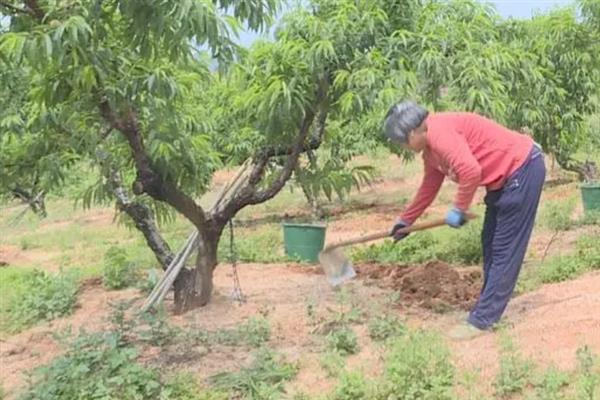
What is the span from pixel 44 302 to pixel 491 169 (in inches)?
144

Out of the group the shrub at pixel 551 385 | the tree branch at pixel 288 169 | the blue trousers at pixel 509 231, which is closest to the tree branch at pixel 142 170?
the tree branch at pixel 288 169

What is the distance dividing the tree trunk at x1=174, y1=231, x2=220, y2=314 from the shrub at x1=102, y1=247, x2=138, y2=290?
4.19 feet

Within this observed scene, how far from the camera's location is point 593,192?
8531 mm

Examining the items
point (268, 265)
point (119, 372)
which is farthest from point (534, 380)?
point (268, 265)

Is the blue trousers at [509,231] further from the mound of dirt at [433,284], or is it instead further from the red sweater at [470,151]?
the mound of dirt at [433,284]

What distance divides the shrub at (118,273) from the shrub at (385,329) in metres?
2.89

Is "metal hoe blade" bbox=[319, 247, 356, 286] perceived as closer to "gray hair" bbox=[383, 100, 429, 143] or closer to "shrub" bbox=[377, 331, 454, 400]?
"gray hair" bbox=[383, 100, 429, 143]

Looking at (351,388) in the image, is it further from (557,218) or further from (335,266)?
(557,218)

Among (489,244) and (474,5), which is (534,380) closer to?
(489,244)

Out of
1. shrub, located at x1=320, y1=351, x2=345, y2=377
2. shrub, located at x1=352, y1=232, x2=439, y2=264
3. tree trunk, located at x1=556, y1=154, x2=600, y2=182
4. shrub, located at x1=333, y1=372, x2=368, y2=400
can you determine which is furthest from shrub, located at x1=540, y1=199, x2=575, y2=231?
shrub, located at x1=333, y1=372, x2=368, y2=400

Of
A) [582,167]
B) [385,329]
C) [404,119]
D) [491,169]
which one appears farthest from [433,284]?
[582,167]

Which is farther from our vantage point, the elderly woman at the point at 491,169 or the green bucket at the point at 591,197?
the green bucket at the point at 591,197

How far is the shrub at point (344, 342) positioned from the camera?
4156 mm

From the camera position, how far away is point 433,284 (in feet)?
18.1
